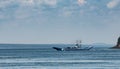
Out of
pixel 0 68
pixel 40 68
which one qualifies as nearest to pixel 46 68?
pixel 40 68

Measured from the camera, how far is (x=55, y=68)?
107250 millimetres

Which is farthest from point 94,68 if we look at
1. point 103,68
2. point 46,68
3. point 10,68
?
point 10,68

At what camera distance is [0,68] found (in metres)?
106

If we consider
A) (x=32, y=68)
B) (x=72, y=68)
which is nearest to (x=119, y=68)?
(x=72, y=68)

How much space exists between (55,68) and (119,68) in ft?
41.5

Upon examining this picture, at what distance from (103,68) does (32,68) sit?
44.8ft

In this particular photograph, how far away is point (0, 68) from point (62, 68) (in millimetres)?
11967

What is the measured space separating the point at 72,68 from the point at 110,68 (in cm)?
750

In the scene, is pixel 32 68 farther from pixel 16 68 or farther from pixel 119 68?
pixel 119 68

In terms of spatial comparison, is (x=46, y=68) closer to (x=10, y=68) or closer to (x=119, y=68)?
(x=10, y=68)

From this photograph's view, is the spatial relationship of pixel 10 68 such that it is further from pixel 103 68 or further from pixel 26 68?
pixel 103 68

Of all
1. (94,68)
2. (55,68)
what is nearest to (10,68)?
(55,68)

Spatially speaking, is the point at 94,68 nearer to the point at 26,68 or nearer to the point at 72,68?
the point at 72,68

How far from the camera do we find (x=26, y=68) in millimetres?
105812
